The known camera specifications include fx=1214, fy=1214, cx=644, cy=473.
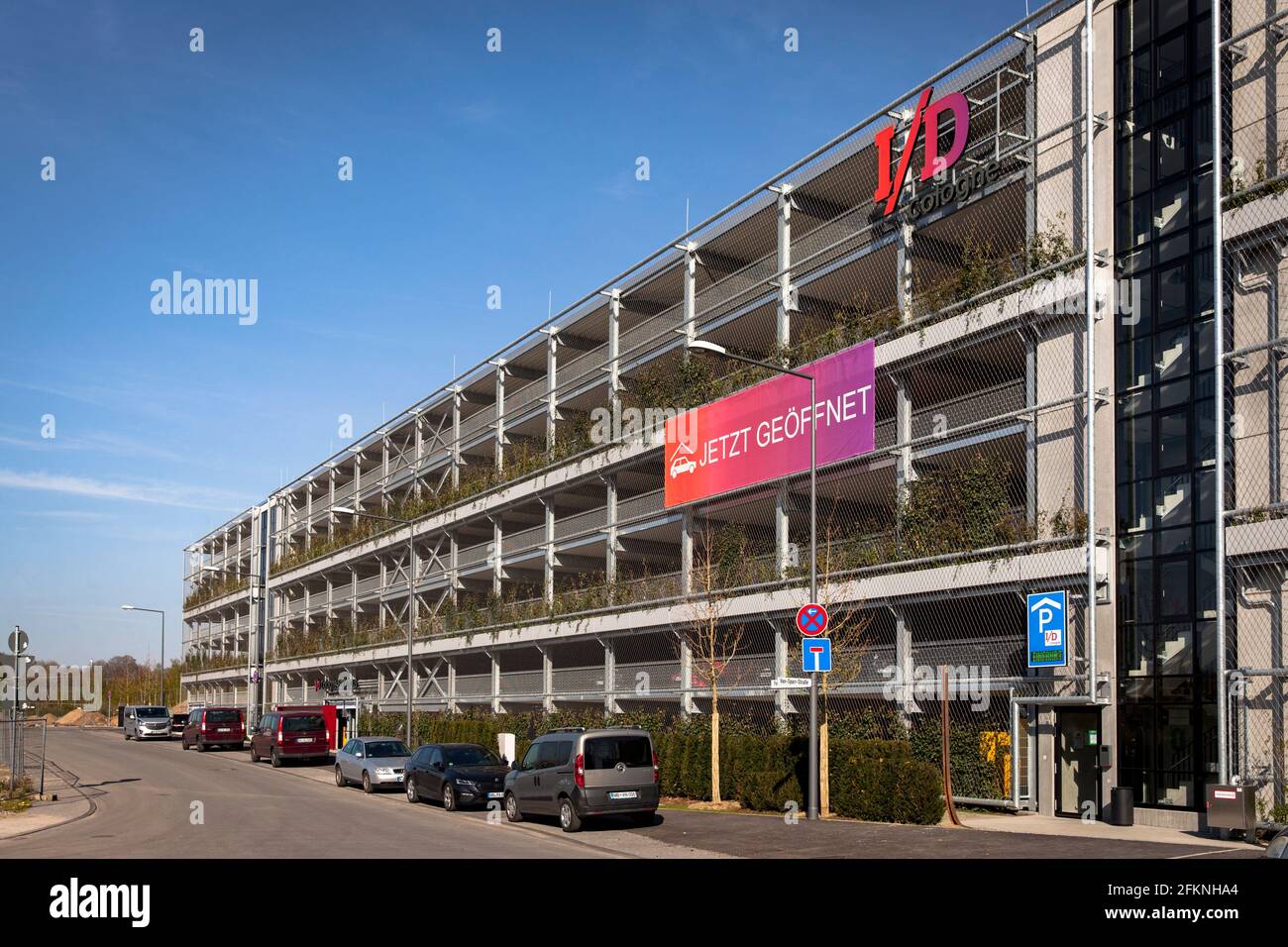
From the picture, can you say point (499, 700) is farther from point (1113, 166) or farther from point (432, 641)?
point (1113, 166)

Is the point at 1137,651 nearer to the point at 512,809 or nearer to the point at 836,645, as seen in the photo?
the point at 836,645

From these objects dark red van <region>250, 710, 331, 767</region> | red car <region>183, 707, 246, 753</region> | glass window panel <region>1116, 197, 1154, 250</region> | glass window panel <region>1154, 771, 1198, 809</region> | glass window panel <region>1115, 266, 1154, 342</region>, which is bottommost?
red car <region>183, 707, 246, 753</region>

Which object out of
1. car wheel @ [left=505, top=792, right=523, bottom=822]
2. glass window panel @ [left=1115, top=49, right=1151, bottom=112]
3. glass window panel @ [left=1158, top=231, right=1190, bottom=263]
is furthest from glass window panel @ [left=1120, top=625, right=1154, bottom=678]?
car wheel @ [left=505, top=792, right=523, bottom=822]

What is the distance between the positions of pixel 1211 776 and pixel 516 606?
3071 centimetres

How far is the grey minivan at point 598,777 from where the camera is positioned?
22.1 m

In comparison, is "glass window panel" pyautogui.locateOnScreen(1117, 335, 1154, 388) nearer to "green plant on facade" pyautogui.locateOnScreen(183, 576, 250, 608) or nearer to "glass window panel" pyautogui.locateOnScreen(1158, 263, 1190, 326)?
"glass window panel" pyautogui.locateOnScreen(1158, 263, 1190, 326)

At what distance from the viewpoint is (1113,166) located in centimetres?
2608

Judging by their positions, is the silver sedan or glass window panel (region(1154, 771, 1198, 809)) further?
the silver sedan

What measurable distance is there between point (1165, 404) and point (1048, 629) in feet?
16.8

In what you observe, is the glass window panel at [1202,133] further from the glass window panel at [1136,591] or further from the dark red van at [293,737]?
the dark red van at [293,737]

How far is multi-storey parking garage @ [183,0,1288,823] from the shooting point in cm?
2280

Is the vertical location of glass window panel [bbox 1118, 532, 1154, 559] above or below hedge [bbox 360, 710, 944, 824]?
above

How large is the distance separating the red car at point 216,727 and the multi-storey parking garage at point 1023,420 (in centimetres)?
2249

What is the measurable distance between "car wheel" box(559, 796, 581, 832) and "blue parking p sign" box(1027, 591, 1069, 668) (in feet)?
32.1
